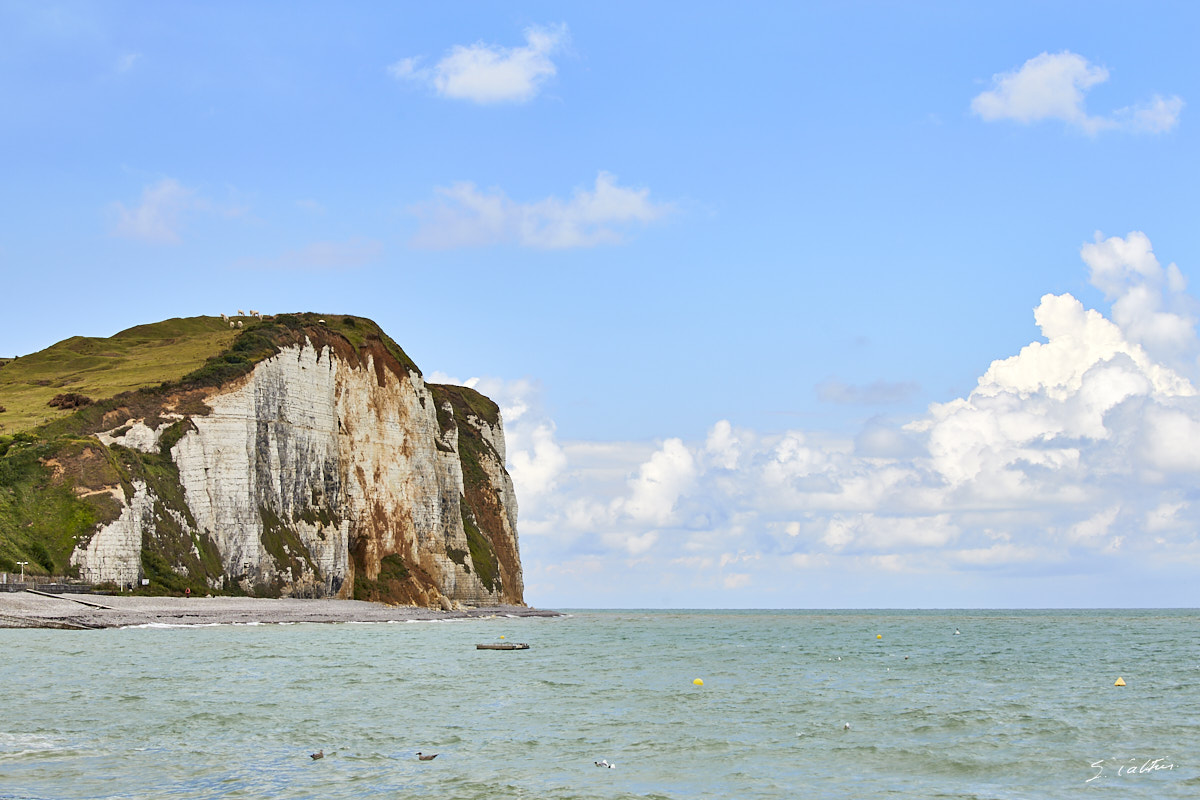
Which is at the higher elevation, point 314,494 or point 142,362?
point 142,362

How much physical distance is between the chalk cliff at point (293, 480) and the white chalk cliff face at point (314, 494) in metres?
0.12

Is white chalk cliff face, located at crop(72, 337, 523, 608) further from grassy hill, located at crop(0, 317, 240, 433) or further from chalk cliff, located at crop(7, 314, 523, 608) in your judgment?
grassy hill, located at crop(0, 317, 240, 433)

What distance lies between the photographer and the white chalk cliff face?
8012cm

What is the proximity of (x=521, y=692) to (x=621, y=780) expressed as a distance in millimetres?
15165

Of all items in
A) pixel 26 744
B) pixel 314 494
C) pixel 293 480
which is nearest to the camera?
pixel 26 744

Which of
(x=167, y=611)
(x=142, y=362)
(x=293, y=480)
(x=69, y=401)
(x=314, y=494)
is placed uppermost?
(x=142, y=362)

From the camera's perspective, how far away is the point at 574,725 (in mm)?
26906

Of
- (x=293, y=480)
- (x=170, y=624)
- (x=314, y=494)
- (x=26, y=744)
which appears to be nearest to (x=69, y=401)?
(x=293, y=480)

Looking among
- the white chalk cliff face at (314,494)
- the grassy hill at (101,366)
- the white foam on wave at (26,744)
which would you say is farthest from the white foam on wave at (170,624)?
the white foam on wave at (26,744)

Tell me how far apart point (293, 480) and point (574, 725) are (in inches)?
2751

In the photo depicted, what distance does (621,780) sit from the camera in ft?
64.9

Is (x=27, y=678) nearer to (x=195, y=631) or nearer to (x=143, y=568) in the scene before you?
(x=195, y=631)

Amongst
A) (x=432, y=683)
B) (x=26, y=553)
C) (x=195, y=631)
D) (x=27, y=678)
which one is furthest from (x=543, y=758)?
(x=26, y=553)

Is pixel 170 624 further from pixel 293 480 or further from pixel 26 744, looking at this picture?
pixel 26 744
